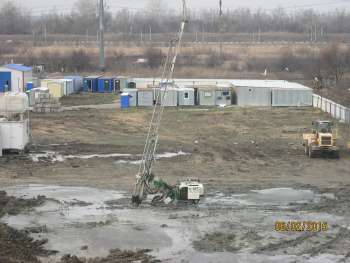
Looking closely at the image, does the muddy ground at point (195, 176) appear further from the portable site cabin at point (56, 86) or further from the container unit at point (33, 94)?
the portable site cabin at point (56, 86)

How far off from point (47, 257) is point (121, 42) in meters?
99.5

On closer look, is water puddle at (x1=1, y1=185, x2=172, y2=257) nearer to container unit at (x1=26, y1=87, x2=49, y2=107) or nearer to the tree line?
container unit at (x1=26, y1=87, x2=49, y2=107)

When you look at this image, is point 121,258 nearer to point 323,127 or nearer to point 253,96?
point 323,127

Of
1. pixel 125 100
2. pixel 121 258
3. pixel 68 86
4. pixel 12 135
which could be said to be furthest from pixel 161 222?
pixel 68 86

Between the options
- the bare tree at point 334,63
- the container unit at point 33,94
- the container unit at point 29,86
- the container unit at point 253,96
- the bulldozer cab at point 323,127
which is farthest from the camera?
the bare tree at point 334,63

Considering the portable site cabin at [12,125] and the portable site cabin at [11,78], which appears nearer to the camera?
the portable site cabin at [12,125]

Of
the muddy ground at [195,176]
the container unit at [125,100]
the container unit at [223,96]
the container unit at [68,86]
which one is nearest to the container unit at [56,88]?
the container unit at [68,86]

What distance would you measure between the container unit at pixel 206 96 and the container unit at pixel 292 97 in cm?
428

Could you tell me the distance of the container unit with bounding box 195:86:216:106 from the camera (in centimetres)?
5309

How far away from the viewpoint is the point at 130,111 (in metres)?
49.4

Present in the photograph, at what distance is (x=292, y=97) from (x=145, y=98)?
10.4 meters

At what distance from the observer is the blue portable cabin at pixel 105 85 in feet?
204

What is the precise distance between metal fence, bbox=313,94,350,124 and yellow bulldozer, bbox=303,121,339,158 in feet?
31.9
